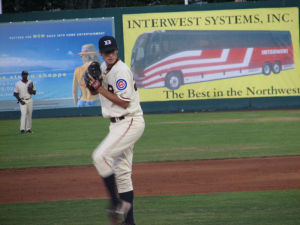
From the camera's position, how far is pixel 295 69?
87.1ft

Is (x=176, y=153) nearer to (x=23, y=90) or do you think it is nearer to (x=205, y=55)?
(x=23, y=90)

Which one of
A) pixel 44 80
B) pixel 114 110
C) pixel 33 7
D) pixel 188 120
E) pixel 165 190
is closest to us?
pixel 114 110

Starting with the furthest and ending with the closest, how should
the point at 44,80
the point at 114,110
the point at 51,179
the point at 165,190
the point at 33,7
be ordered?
1. the point at 33,7
2. the point at 44,80
3. the point at 51,179
4. the point at 165,190
5. the point at 114,110

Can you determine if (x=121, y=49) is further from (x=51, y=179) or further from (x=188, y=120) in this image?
(x=51, y=179)

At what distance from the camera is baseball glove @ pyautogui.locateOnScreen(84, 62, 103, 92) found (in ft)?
18.2

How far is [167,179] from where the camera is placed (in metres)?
9.41

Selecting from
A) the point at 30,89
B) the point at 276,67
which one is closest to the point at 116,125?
the point at 30,89

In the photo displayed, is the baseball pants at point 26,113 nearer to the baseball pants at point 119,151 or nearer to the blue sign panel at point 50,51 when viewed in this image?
the blue sign panel at point 50,51

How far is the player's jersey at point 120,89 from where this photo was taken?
5605 millimetres

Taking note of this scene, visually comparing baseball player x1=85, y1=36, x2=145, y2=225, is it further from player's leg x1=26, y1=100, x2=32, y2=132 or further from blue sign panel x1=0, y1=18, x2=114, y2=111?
blue sign panel x1=0, y1=18, x2=114, y2=111

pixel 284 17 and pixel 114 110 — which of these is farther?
pixel 284 17

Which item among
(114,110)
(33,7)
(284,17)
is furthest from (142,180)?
(33,7)

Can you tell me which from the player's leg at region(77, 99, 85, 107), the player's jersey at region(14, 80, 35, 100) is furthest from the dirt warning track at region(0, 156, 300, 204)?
the player's leg at region(77, 99, 85, 107)

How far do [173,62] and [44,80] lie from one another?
20.0 ft
